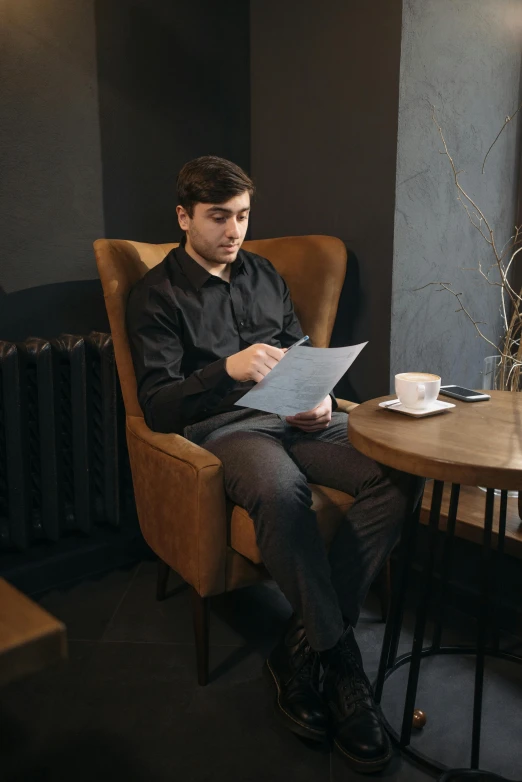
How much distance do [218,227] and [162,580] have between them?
1.05 metres

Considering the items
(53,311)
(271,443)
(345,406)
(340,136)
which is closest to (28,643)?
(271,443)

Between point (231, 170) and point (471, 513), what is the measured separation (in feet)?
3.77

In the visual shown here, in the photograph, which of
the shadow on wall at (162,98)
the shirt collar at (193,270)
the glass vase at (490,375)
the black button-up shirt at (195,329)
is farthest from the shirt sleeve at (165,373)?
the glass vase at (490,375)

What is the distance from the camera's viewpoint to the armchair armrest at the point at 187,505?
58.7 inches

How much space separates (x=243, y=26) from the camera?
2.38 metres

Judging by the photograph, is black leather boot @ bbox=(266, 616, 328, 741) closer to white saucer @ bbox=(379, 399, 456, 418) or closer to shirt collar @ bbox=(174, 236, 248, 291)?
white saucer @ bbox=(379, 399, 456, 418)

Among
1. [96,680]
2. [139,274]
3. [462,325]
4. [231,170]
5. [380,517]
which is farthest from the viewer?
[462,325]

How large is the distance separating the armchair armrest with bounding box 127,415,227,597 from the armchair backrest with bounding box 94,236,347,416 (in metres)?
0.26

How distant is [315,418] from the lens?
5.60ft

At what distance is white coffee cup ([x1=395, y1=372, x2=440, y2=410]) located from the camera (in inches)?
54.0

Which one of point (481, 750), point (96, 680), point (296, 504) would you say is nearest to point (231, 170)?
point (296, 504)

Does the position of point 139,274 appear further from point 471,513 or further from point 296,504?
point 471,513

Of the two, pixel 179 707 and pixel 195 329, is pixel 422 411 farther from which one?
pixel 179 707

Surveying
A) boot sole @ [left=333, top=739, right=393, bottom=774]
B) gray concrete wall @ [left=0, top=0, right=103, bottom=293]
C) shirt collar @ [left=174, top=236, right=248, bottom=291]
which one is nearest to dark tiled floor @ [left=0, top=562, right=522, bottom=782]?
boot sole @ [left=333, top=739, right=393, bottom=774]
